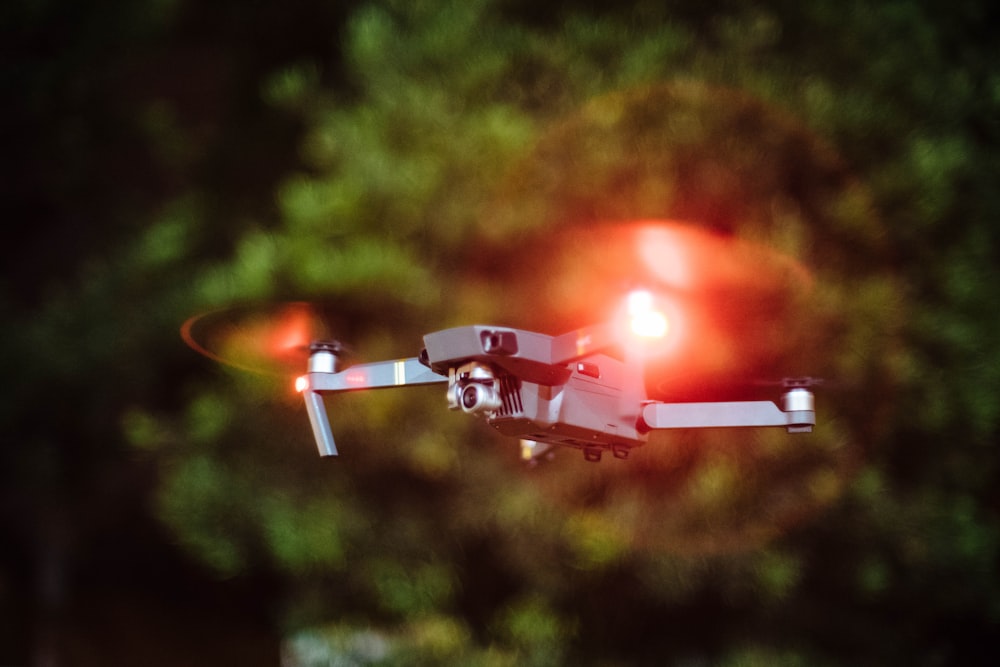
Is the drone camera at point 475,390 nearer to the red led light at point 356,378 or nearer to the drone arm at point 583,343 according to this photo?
the drone arm at point 583,343

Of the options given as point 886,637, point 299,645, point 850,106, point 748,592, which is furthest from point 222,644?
point 850,106

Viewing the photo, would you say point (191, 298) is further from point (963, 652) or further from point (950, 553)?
point (963, 652)

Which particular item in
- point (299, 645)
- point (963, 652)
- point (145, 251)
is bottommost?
point (963, 652)

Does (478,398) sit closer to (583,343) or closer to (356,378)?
(583,343)

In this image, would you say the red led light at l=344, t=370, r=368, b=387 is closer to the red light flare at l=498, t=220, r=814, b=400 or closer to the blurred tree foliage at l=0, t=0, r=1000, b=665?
the red light flare at l=498, t=220, r=814, b=400

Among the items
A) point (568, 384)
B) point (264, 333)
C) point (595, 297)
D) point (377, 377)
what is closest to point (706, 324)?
point (568, 384)

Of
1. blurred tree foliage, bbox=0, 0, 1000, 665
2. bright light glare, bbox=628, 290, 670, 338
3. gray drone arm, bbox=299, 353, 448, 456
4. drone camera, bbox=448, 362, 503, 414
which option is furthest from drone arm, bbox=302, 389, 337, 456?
blurred tree foliage, bbox=0, 0, 1000, 665
